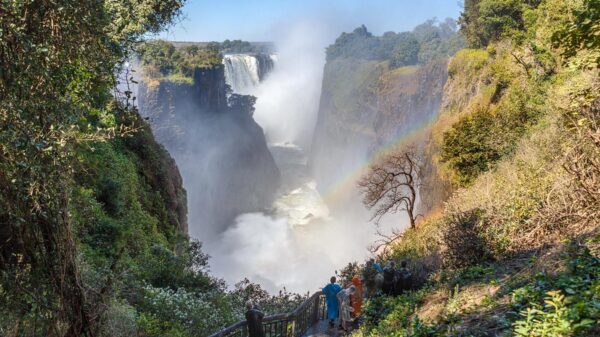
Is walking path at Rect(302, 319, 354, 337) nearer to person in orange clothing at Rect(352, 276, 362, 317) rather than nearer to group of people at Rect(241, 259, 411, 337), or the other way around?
group of people at Rect(241, 259, 411, 337)

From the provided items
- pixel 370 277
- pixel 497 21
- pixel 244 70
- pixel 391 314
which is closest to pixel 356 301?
pixel 370 277

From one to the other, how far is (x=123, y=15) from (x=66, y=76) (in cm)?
991

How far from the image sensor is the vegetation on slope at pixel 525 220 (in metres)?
5.08

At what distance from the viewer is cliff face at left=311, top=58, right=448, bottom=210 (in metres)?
57.9

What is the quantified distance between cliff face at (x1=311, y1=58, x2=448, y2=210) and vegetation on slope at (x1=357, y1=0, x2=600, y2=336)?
25.6 m

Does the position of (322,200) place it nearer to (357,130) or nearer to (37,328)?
(357,130)

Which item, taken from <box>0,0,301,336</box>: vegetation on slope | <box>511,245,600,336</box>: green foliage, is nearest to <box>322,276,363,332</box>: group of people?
<box>0,0,301,336</box>: vegetation on slope

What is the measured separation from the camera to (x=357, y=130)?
81.0m

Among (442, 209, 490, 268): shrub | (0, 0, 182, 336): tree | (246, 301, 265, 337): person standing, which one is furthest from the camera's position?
(442, 209, 490, 268): shrub

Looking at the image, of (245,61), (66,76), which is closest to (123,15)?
(66,76)

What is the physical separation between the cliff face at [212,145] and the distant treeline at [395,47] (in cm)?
3133

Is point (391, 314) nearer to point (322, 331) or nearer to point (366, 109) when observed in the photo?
point (322, 331)

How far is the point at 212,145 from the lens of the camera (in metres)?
72.3

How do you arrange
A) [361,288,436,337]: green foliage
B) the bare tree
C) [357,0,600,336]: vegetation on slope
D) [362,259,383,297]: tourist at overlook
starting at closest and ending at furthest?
[357,0,600,336]: vegetation on slope, [361,288,436,337]: green foliage, [362,259,383,297]: tourist at overlook, the bare tree
